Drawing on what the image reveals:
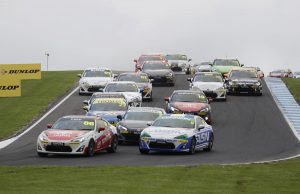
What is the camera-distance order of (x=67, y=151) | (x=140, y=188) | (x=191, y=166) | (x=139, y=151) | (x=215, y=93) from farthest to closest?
1. (x=215, y=93)
2. (x=139, y=151)
3. (x=67, y=151)
4. (x=191, y=166)
5. (x=140, y=188)

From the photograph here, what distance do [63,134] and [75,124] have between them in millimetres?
1267

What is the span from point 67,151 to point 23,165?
3.00 m

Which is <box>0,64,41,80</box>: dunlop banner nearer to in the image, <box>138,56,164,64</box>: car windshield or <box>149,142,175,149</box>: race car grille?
<box>138,56,164,64</box>: car windshield

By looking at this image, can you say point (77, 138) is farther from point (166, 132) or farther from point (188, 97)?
point (188, 97)

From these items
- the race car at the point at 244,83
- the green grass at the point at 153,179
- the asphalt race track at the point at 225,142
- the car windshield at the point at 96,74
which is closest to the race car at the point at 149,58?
the asphalt race track at the point at 225,142

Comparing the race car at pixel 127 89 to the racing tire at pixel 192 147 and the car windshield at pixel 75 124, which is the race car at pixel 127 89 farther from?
the racing tire at pixel 192 147

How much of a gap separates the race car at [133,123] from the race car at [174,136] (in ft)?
8.39

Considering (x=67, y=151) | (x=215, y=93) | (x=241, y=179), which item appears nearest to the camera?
(x=241, y=179)

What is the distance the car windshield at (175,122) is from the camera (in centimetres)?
2809

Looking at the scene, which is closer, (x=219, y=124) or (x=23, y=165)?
(x=23, y=165)

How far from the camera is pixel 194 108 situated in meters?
38.0

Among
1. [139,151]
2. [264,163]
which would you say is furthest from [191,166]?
[139,151]

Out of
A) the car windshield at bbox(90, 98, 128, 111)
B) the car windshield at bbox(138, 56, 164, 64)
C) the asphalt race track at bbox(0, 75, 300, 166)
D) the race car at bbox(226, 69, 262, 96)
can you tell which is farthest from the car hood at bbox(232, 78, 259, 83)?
the car windshield at bbox(90, 98, 128, 111)

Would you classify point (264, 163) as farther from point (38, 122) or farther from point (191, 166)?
point (38, 122)
